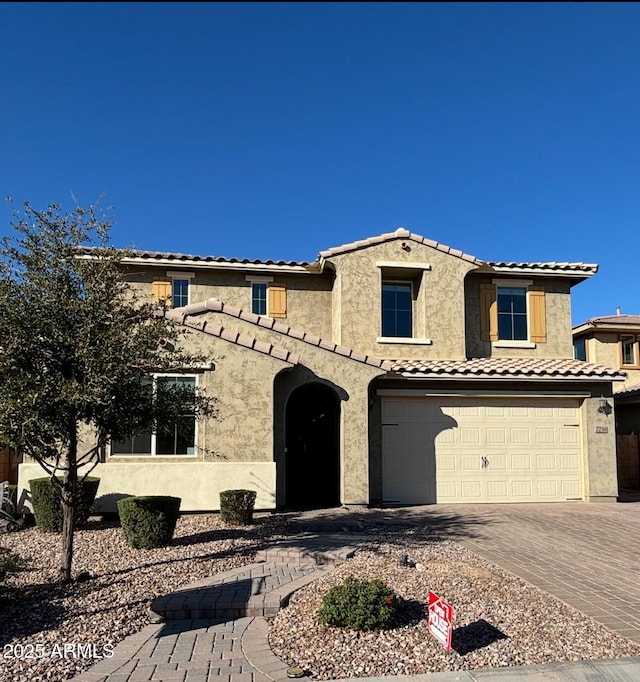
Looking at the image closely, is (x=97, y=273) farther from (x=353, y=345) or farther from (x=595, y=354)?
(x=595, y=354)

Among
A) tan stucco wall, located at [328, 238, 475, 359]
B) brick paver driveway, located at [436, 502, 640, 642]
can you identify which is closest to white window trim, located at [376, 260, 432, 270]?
tan stucco wall, located at [328, 238, 475, 359]

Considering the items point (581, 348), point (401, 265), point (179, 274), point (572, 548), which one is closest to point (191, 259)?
point (179, 274)

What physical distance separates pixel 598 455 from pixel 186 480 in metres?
10.1

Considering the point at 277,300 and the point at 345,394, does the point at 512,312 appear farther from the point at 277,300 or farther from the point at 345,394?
the point at 277,300

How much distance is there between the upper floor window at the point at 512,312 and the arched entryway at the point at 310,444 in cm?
547

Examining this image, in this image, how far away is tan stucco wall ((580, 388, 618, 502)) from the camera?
14680 millimetres

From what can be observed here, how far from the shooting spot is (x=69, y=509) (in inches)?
299

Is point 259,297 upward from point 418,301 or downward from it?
upward

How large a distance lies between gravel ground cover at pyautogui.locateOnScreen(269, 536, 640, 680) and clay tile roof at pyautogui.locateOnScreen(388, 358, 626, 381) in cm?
715

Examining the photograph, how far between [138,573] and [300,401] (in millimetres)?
9026

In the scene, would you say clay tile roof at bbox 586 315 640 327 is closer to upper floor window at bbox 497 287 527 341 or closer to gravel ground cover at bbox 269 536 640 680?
upper floor window at bbox 497 287 527 341

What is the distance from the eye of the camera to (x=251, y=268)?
1612 cm

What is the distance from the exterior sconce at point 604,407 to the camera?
14.9 meters

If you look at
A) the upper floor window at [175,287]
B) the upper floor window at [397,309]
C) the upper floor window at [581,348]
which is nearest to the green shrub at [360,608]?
the upper floor window at [397,309]
